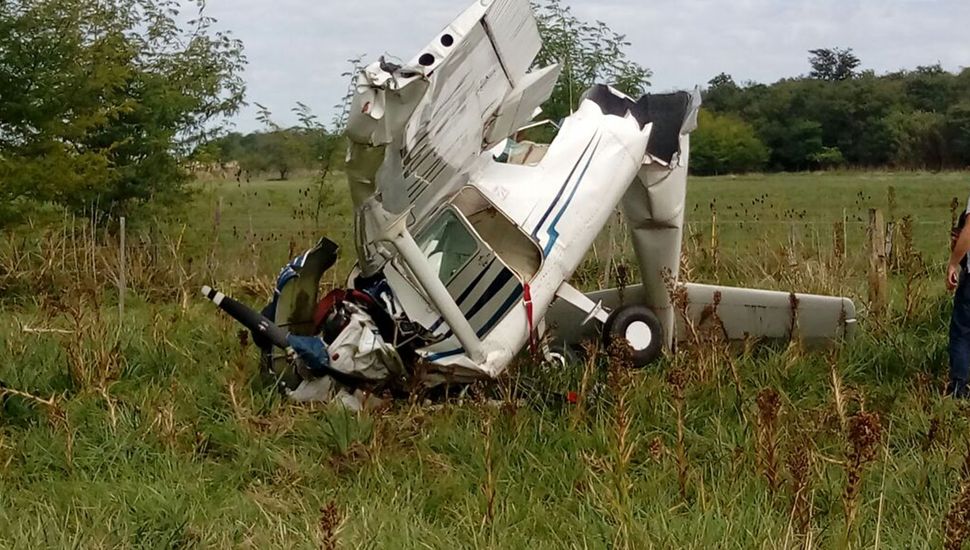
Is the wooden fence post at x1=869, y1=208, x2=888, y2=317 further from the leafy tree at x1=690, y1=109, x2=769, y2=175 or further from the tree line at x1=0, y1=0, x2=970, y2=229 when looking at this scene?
the leafy tree at x1=690, y1=109, x2=769, y2=175

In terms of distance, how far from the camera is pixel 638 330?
268 inches

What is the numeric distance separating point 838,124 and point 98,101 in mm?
59124

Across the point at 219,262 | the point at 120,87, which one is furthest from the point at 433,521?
the point at 120,87

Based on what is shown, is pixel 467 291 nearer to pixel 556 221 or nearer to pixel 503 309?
pixel 503 309

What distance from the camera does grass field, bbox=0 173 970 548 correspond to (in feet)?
13.7

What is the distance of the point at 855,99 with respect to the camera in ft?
218

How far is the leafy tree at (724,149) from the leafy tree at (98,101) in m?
41.7

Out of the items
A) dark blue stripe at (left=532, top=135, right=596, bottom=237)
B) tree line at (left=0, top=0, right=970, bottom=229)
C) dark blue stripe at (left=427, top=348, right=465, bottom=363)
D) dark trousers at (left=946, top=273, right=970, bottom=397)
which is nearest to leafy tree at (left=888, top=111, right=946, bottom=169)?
tree line at (left=0, top=0, right=970, bottom=229)

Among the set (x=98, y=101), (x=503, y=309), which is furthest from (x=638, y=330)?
(x=98, y=101)

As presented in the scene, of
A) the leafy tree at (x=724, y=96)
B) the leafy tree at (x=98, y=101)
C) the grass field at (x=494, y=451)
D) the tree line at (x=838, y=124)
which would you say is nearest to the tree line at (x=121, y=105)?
the leafy tree at (x=98, y=101)

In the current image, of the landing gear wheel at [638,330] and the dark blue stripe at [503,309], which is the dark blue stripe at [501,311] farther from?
the landing gear wheel at [638,330]

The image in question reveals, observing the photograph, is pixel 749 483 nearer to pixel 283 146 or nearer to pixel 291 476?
pixel 291 476

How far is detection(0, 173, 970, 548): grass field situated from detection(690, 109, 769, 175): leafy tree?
157 feet

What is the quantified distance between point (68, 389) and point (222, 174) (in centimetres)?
962
